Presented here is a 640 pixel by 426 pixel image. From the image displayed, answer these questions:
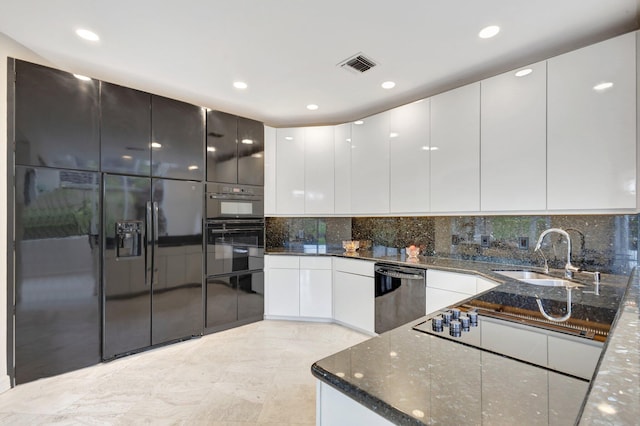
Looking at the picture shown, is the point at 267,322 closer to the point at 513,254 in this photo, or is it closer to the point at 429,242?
the point at 429,242

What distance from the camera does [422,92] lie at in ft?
9.91

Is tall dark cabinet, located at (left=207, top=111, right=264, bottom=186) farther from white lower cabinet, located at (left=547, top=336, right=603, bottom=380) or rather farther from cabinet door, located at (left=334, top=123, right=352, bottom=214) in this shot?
white lower cabinet, located at (left=547, top=336, right=603, bottom=380)

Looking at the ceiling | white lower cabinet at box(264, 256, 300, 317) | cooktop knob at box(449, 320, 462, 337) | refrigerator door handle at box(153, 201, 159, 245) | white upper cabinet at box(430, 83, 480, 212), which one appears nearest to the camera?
cooktop knob at box(449, 320, 462, 337)

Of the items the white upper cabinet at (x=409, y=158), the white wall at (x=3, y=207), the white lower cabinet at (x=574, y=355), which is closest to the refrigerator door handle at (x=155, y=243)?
the white wall at (x=3, y=207)

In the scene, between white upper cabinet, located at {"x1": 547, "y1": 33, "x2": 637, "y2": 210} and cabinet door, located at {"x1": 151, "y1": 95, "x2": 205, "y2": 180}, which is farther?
cabinet door, located at {"x1": 151, "y1": 95, "x2": 205, "y2": 180}

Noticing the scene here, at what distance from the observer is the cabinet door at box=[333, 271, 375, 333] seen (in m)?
3.12

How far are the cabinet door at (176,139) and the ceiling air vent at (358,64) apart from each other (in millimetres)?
1695

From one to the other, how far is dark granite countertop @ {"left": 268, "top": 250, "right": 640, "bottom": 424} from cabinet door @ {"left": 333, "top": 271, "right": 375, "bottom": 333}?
2.18m

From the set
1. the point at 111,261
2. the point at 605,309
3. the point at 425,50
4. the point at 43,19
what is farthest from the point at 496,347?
the point at 43,19

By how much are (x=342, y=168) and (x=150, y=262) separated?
238 cm

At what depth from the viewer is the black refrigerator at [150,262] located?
2.59 m

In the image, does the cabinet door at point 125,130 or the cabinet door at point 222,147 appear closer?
the cabinet door at point 125,130

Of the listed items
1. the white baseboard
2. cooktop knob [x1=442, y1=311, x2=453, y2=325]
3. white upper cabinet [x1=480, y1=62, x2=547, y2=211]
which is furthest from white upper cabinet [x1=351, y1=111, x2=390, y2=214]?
the white baseboard

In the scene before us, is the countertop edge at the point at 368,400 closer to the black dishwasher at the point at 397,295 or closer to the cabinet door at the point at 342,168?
the black dishwasher at the point at 397,295
